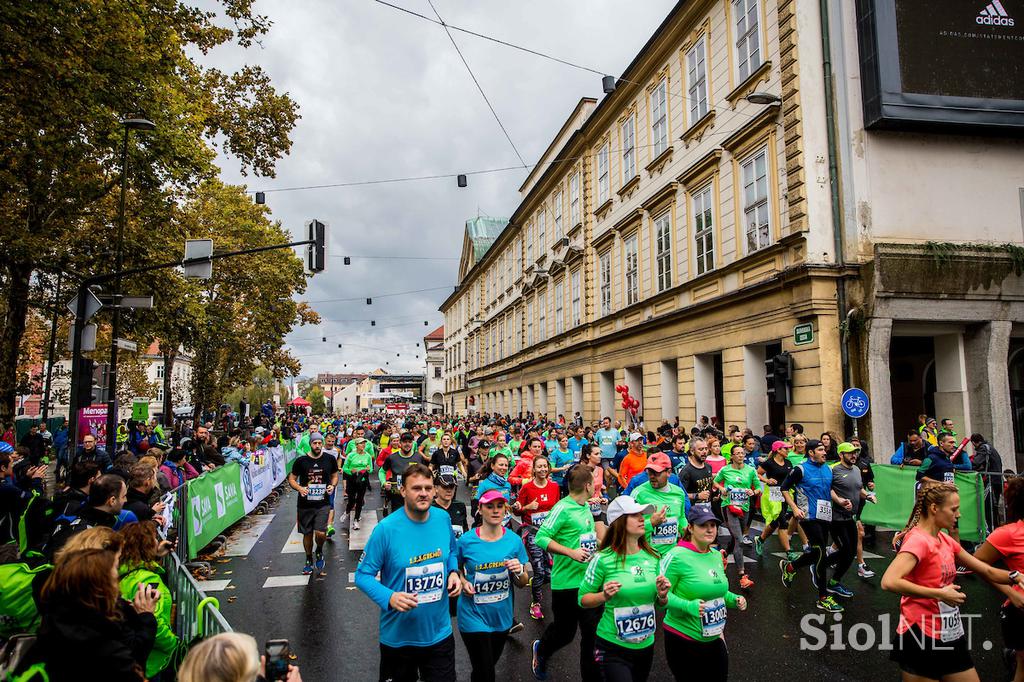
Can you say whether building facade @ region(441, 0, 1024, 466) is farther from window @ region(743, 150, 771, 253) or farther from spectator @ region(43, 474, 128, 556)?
spectator @ region(43, 474, 128, 556)

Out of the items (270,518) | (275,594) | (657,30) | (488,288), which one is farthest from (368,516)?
(488,288)

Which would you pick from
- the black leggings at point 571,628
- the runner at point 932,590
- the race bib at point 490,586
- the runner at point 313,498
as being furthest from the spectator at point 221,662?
the runner at point 313,498

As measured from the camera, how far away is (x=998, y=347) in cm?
1515

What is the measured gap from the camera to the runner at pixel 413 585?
13.4 ft

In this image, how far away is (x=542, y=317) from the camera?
125ft

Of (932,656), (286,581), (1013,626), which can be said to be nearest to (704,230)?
(286,581)

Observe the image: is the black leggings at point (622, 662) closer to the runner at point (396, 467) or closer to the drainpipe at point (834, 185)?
the runner at point (396, 467)

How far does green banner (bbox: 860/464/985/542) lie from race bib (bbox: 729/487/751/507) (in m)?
4.11

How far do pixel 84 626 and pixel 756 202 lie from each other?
17012 mm

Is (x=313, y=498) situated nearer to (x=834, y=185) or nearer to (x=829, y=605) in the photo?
(x=829, y=605)

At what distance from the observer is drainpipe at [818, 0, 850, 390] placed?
48.1 ft

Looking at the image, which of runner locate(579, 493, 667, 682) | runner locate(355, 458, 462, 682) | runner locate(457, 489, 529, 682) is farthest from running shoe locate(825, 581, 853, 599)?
runner locate(355, 458, 462, 682)

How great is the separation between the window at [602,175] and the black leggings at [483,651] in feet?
81.8

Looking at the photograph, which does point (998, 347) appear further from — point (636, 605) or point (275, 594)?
point (275, 594)
